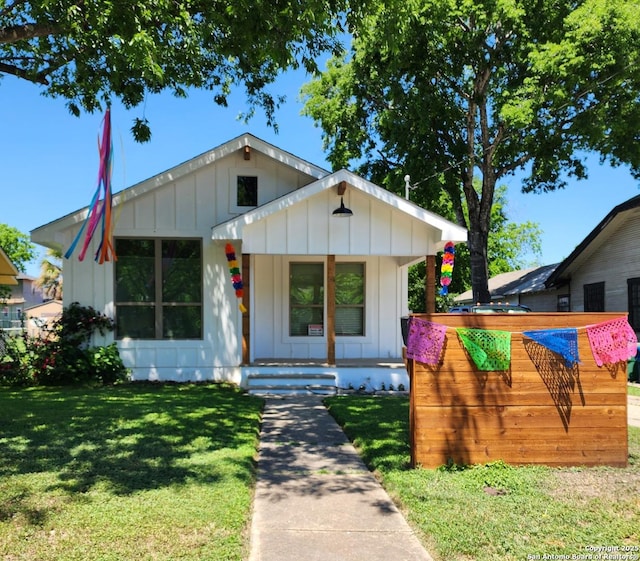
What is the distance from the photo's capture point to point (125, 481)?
173 inches

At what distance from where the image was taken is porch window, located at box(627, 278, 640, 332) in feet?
52.3

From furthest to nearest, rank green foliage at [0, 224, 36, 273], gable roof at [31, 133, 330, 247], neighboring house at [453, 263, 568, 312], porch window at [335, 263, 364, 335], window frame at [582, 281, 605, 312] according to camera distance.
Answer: green foliage at [0, 224, 36, 273], neighboring house at [453, 263, 568, 312], window frame at [582, 281, 605, 312], porch window at [335, 263, 364, 335], gable roof at [31, 133, 330, 247]

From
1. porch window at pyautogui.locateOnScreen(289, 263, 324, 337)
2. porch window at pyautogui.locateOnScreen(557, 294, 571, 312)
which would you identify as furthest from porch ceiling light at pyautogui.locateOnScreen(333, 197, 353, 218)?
porch window at pyautogui.locateOnScreen(557, 294, 571, 312)

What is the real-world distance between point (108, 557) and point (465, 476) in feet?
9.88

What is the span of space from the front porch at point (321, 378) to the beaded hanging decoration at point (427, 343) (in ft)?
17.4

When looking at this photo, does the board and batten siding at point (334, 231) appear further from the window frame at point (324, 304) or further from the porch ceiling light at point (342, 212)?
the window frame at point (324, 304)

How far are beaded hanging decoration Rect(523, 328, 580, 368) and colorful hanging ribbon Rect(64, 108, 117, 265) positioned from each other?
7606 millimetres

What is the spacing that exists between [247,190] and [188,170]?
1339 millimetres

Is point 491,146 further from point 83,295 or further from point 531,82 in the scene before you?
point 83,295

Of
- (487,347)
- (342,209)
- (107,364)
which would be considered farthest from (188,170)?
(487,347)

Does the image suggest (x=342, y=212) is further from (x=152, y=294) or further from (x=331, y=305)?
(x=152, y=294)

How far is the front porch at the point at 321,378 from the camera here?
32.7 ft

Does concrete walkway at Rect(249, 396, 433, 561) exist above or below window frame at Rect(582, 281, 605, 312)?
below

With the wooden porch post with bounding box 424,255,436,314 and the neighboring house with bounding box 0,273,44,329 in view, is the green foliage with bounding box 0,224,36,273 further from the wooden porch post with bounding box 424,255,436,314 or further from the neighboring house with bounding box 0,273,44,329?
the wooden porch post with bounding box 424,255,436,314
